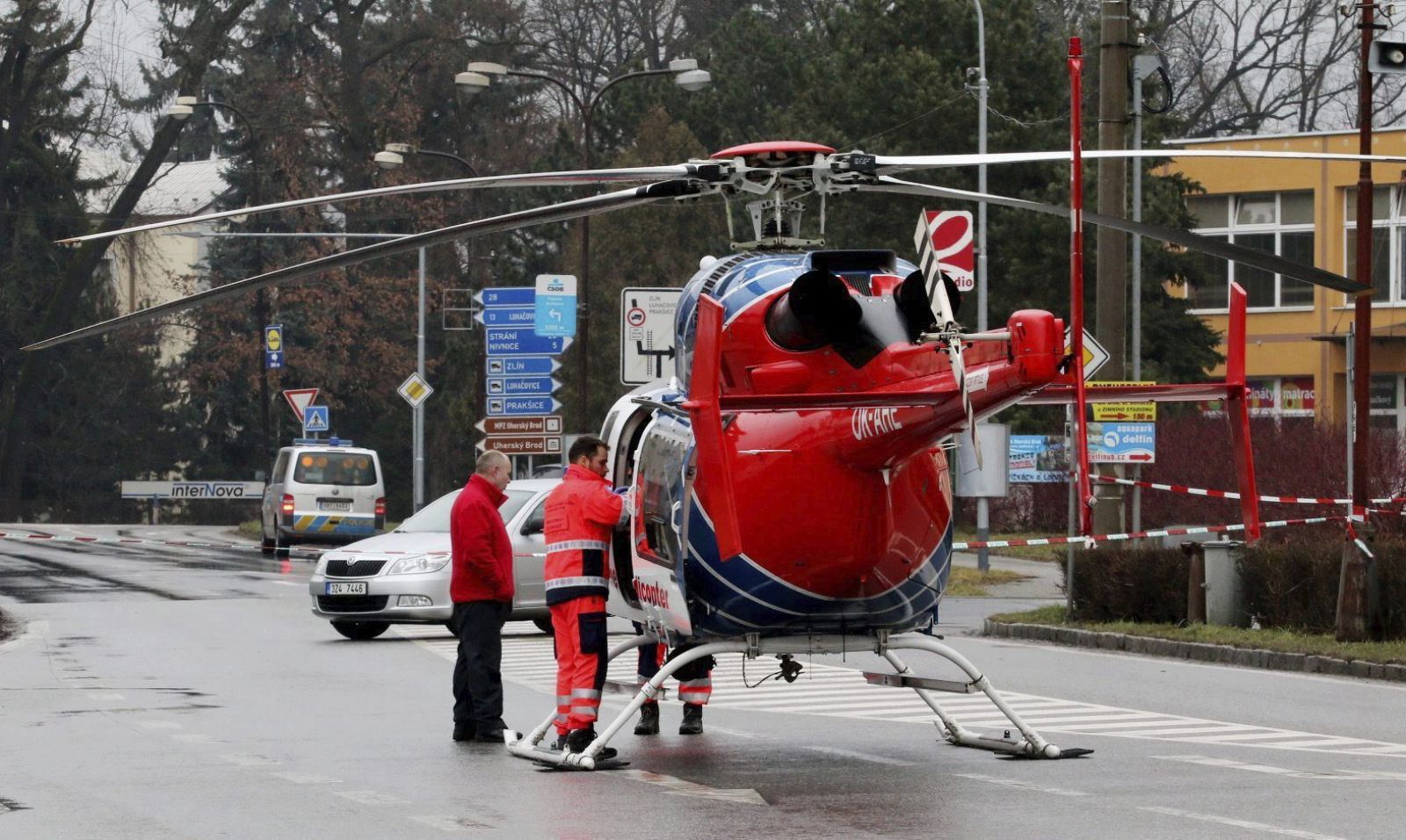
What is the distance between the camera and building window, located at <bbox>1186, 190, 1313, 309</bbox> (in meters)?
58.2

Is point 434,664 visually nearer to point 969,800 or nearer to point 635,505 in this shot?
point 635,505

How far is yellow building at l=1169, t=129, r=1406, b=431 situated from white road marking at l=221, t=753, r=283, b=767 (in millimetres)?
45078

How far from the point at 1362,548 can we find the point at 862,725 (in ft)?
21.5

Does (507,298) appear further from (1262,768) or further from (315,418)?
(1262,768)

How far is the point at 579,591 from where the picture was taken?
40.6 feet

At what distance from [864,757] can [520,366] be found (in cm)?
2413

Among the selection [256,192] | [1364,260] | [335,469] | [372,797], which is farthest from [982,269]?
[256,192]

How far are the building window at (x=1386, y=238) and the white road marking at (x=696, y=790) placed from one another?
47.5m

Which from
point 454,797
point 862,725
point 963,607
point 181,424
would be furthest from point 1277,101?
point 454,797

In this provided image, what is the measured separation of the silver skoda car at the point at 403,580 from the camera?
860 inches

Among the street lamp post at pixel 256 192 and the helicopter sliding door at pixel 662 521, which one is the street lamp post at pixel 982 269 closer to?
the helicopter sliding door at pixel 662 521

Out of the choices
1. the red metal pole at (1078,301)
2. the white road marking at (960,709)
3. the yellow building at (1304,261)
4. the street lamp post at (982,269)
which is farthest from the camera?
the yellow building at (1304,261)

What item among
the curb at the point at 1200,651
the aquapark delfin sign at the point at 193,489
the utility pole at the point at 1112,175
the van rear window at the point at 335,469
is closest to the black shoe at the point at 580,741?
the curb at the point at 1200,651

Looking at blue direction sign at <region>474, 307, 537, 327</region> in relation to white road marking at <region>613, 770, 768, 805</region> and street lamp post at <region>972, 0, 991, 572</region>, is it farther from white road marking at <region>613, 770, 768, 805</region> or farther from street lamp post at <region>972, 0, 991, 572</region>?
white road marking at <region>613, 770, 768, 805</region>
